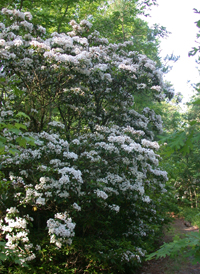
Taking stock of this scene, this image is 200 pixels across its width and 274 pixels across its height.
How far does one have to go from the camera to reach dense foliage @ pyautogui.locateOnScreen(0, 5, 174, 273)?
3.84 meters

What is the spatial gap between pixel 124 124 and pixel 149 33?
12.1m

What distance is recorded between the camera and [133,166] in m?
4.84

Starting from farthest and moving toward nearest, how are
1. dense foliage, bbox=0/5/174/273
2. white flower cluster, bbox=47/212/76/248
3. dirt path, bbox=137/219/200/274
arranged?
dirt path, bbox=137/219/200/274, dense foliage, bbox=0/5/174/273, white flower cluster, bbox=47/212/76/248

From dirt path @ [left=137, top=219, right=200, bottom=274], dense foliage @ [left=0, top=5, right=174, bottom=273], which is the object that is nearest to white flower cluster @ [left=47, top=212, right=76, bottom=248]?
dense foliage @ [left=0, top=5, right=174, bottom=273]

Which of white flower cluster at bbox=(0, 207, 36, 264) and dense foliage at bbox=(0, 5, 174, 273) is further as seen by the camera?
dense foliage at bbox=(0, 5, 174, 273)

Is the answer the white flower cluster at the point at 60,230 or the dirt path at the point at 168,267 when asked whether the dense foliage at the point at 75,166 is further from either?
the dirt path at the point at 168,267

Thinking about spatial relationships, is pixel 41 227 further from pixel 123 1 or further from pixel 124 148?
pixel 123 1

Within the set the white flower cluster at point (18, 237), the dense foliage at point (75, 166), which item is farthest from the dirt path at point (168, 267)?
the white flower cluster at point (18, 237)

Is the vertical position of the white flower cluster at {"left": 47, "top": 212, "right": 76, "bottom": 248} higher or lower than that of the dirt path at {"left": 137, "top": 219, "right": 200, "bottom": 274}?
higher

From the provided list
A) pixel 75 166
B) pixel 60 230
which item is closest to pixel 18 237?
pixel 60 230

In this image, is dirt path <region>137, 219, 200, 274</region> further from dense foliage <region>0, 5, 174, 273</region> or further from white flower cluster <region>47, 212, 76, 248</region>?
white flower cluster <region>47, 212, 76, 248</region>

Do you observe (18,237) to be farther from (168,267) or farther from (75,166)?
(168,267)

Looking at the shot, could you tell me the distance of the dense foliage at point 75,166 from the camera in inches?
151

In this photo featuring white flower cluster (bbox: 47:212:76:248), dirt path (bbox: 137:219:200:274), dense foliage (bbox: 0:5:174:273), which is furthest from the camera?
dirt path (bbox: 137:219:200:274)
